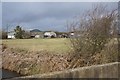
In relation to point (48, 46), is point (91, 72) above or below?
below

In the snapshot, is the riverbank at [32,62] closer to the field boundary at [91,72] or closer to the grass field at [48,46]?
the grass field at [48,46]

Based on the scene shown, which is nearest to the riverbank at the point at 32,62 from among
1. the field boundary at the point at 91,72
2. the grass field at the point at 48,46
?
the grass field at the point at 48,46

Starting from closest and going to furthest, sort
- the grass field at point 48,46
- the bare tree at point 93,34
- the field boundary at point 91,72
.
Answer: the field boundary at point 91,72 → the bare tree at point 93,34 → the grass field at point 48,46

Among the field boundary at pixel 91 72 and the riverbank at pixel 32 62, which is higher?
the field boundary at pixel 91 72

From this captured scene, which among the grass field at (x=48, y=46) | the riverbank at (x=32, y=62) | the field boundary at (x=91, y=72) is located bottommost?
the riverbank at (x=32, y=62)

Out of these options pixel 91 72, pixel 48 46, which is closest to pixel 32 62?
pixel 48 46

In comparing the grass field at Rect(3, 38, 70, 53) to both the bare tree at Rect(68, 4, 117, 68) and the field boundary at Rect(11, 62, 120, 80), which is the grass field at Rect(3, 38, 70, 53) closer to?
the bare tree at Rect(68, 4, 117, 68)

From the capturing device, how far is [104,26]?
1212 cm

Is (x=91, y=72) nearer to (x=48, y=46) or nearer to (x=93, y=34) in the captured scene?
(x=93, y=34)

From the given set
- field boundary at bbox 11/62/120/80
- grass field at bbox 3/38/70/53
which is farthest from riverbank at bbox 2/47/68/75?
field boundary at bbox 11/62/120/80

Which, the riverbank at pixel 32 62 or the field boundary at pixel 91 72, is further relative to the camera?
the riverbank at pixel 32 62

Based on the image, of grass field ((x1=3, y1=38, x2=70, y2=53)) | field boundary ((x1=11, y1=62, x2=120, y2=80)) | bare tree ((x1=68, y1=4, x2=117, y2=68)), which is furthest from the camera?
grass field ((x1=3, y1=38, x2=70, y2=53))

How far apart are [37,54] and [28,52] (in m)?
1.96

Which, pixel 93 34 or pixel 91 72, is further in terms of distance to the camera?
pixel 93 34
